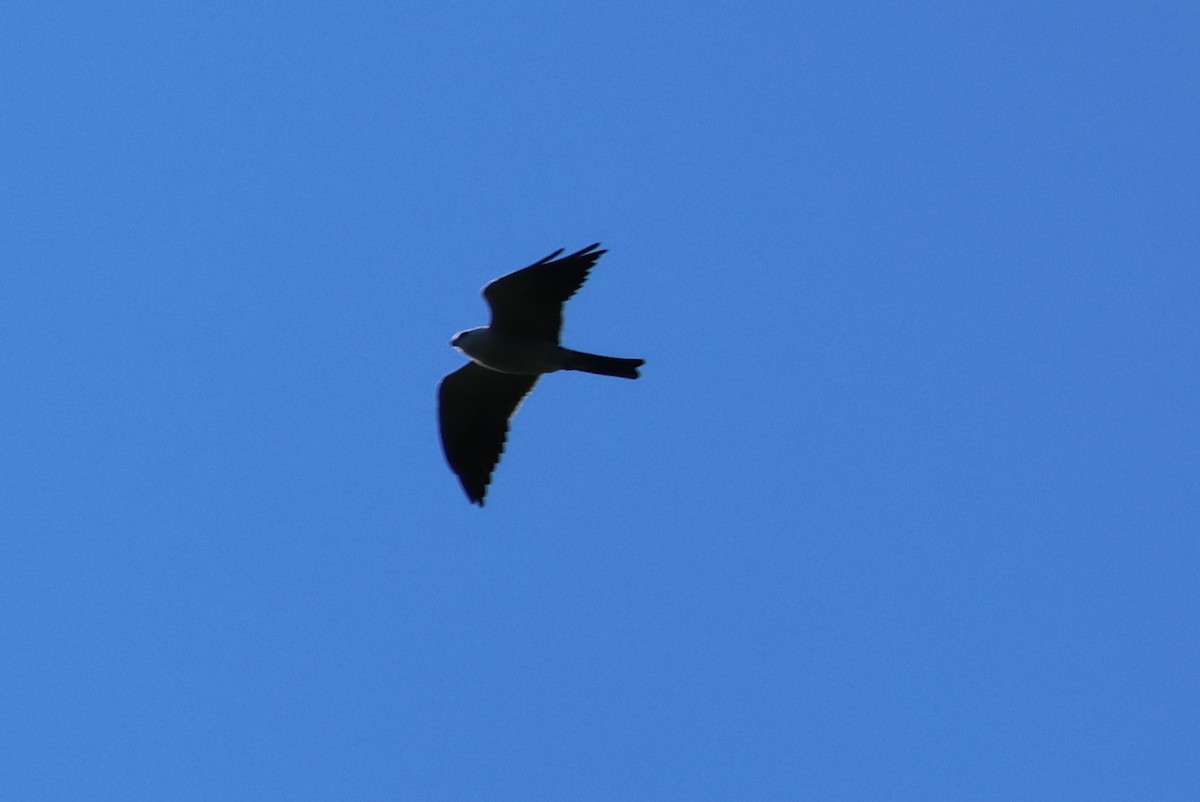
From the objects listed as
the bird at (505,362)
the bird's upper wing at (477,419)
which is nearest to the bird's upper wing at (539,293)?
the bird at (505,362)

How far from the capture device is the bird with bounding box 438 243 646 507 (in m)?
14.1

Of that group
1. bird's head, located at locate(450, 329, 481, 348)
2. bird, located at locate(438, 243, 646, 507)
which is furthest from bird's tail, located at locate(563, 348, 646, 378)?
bird's head, located at locate(450, 329, 481, 348)

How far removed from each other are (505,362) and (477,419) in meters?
1.23

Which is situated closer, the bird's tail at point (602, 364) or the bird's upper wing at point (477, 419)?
the bird's tail at point (602, 364)

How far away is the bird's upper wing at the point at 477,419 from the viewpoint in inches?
605

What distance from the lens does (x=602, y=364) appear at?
46.6 feet

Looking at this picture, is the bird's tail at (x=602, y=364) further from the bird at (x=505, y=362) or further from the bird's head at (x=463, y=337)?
the bird's head at (x=463, y=337)

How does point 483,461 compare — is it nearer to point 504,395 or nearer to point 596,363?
point 504,395

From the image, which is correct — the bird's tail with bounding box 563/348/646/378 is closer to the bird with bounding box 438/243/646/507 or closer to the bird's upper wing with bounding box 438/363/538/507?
the bird with bounding box 438/243/646/507

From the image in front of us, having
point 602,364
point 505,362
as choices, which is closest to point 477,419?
point 505,362

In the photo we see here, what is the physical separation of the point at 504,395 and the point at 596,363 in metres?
1.51

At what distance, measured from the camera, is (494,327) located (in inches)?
569

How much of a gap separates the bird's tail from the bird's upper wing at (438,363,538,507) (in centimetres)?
107

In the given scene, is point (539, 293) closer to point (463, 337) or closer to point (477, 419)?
point (463, 337)
